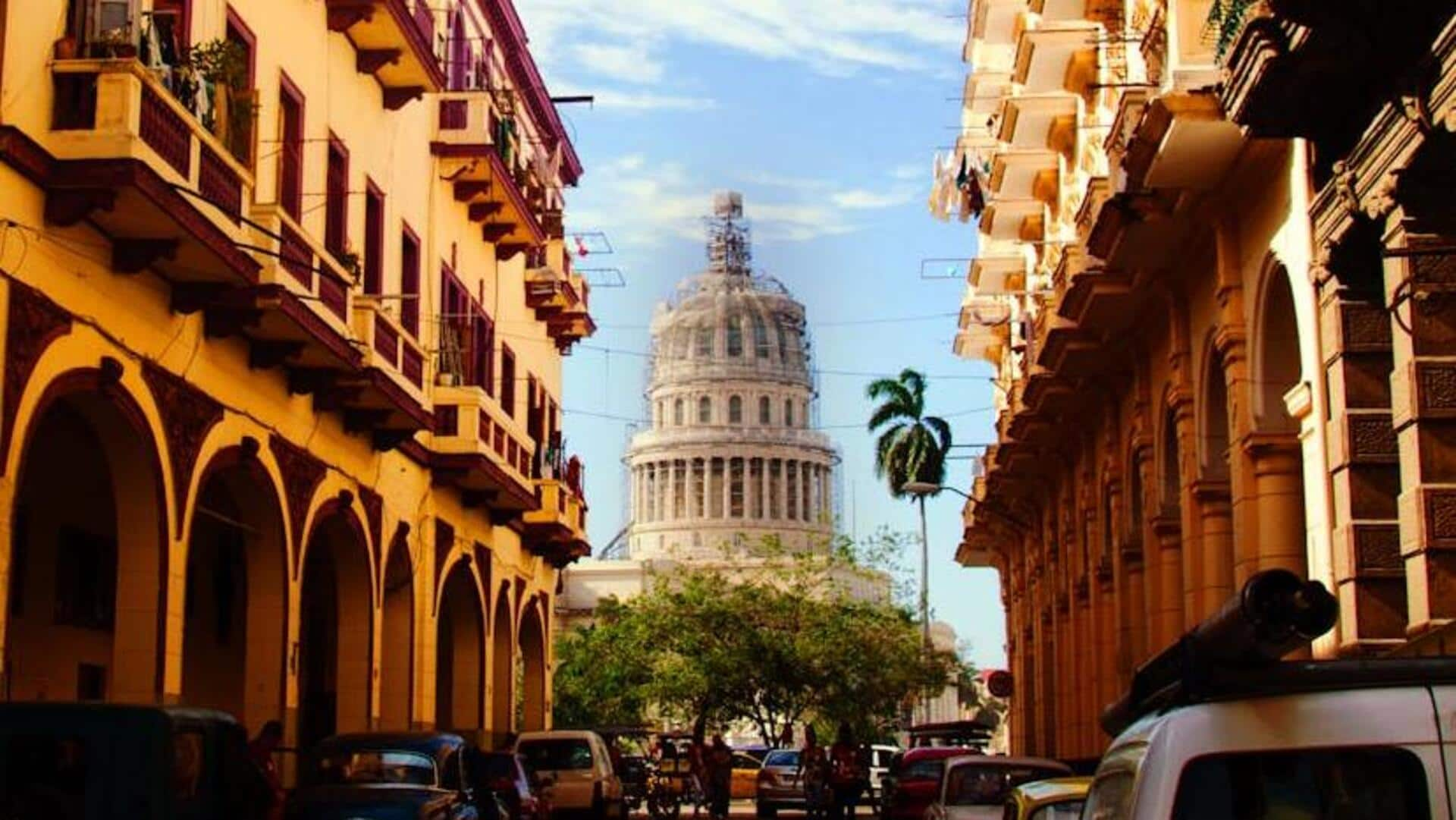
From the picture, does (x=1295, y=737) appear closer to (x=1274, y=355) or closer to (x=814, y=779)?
(x=1274, y=355)

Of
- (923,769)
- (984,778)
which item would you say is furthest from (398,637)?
(984,778)

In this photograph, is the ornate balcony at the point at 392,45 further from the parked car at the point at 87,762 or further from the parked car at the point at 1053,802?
the parked car at the point at 87,762

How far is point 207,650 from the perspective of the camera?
100 feet

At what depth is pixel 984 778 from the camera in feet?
71.3

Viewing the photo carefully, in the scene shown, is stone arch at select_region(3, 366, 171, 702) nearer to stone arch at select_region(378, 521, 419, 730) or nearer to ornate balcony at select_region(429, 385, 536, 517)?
stone arch at select_region(378, 521, 419, 730)

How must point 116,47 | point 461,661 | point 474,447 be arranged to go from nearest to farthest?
point 116,47 → point 474,447 → point 461,661

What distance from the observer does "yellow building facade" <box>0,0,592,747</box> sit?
18.0 meters

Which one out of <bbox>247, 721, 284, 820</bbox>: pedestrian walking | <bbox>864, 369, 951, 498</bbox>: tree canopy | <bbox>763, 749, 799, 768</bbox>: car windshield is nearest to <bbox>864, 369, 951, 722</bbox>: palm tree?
<bbox>864, 369, 951, 498</bbox>: tree canopy

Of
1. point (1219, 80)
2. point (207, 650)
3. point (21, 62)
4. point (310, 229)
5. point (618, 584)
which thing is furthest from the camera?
point (618, 584)

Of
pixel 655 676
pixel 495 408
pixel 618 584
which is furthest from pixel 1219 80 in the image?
pixel 618 584

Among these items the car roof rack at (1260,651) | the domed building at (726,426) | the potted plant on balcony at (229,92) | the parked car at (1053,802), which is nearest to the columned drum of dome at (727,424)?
the domed building at (726,426)

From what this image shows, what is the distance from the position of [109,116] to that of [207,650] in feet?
46.6

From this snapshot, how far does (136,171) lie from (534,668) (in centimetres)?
3031

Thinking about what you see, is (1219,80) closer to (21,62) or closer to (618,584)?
(21,62)
